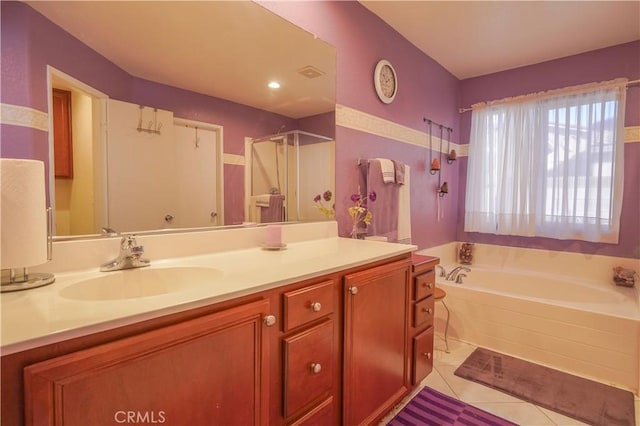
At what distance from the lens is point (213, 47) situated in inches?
55.2

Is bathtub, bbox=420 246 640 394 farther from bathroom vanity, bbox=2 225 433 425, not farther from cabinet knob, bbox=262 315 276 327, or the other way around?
cabinet knob, bbox=262 315 276 327

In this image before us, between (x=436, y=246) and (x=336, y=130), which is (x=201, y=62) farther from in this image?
(x=436, y=246)

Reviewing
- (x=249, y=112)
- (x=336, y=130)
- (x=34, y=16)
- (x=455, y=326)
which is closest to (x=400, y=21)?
(x=336, y=130)

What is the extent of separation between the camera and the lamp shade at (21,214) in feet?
2.57

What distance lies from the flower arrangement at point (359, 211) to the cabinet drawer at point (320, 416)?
3.63 feet

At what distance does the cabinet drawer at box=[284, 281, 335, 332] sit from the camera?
3.28 ft

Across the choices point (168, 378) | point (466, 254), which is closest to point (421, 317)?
point (168, 378)

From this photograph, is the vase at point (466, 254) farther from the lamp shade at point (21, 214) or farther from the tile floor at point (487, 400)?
the lamp shade at point (21, 214)

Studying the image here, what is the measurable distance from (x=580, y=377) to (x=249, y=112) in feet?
8.49

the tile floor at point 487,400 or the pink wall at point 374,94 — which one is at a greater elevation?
the pink wall at point 374,94

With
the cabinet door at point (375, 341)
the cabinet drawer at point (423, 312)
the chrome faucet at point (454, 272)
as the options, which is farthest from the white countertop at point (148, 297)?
the chrome faucet at point (454, 272)

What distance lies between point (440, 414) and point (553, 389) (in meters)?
0.80

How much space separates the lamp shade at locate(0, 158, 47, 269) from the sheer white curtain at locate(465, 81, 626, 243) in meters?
3.47

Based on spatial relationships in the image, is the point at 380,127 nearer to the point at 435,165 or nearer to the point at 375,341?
the point at 435,165
